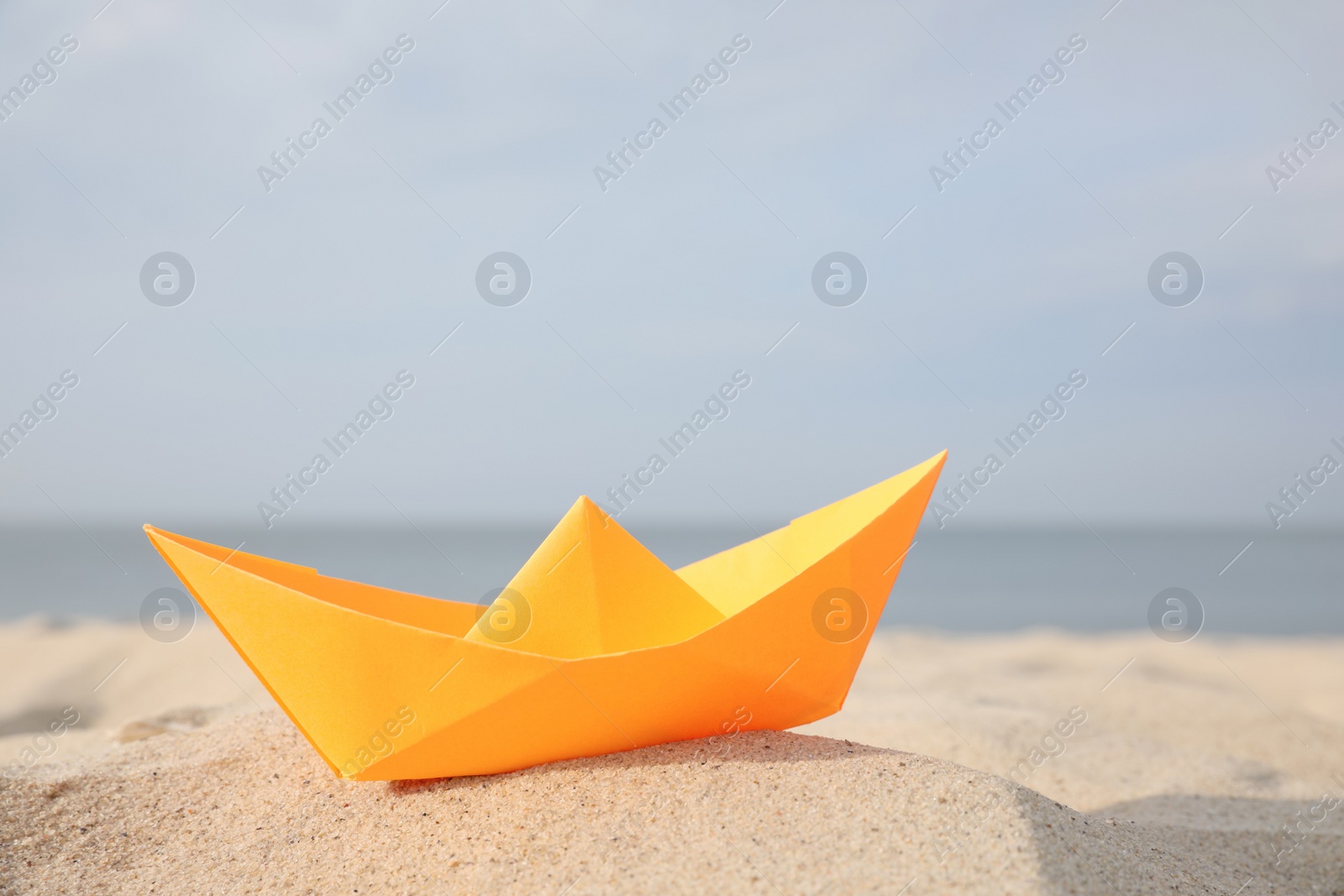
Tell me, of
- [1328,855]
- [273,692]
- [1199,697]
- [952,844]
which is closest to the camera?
[952,844]

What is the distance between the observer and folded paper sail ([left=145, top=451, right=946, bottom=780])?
3.33 metres

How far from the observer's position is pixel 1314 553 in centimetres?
4031

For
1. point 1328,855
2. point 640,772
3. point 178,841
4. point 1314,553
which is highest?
point 178,841

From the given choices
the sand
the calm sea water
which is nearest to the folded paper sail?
the sand

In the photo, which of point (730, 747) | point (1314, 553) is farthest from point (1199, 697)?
point (1314, 553)

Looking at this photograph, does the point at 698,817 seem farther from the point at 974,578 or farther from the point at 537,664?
the point at 974,578

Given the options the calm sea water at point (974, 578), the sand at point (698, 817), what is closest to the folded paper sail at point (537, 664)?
the sand at point (698, 817)

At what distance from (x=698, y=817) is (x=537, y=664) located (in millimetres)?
849

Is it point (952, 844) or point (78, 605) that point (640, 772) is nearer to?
point (952, 844)

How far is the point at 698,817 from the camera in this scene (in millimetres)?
3008

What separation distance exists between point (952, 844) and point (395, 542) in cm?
5217

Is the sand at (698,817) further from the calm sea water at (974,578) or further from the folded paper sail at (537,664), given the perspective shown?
the calm sea water at (974,578)

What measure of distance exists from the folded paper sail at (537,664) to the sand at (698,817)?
0.16 meters

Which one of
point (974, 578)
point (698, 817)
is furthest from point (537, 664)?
point (974, 578)
